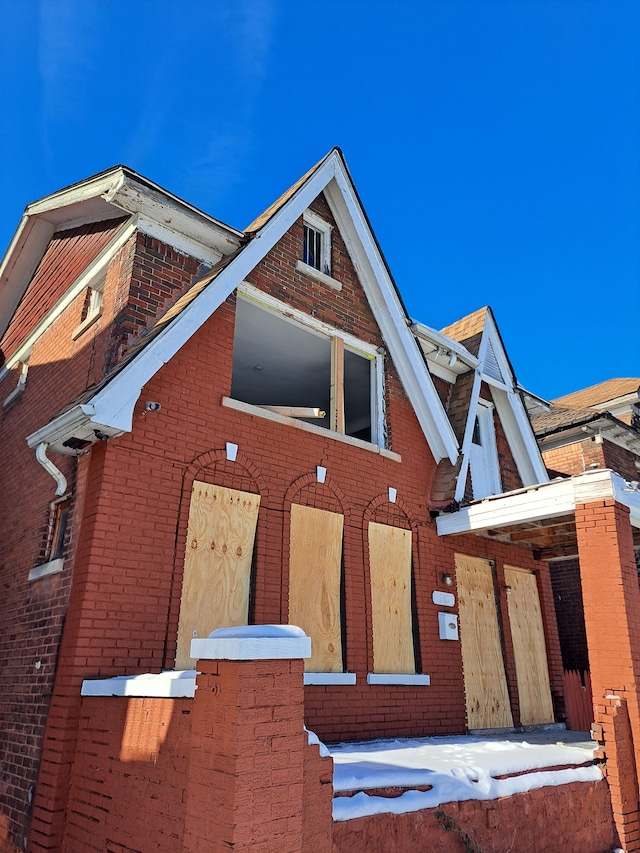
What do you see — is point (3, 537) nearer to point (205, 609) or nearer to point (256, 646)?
point (205, 609)

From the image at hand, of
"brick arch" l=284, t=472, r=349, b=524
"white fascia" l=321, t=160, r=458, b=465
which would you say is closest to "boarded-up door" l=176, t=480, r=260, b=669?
"brick arch" l=284, t=472, r=349, b=524

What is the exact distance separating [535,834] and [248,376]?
347 inches

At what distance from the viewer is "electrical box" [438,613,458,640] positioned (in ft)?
30.8

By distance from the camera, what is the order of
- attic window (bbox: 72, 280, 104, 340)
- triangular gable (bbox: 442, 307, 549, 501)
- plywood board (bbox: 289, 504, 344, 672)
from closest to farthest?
plywood board (bbox: 289, 504, 344, 672)
attic window (bbox: 72, 280, 104, 340)
triangular gable (bbox: 442, 307, 549, 501)

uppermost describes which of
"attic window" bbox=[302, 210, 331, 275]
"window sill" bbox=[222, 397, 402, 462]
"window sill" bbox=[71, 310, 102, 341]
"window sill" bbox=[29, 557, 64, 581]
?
"attic window" bbox=[302, 210, 331, 275]

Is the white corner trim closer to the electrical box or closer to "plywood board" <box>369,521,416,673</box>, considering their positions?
"plywood board" <box>369,521,416,673</box>

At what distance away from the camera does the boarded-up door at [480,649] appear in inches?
378

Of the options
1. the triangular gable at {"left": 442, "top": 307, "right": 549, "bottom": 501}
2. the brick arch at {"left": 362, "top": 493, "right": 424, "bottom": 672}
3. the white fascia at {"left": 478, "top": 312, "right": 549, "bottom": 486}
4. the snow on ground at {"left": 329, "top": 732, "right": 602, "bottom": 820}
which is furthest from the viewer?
the white fascia at {"left": 478, "top": 312, "right": 549, "bottom": 486}

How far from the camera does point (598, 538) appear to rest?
7609 mm

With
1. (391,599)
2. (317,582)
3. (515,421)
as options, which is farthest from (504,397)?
(317,582)

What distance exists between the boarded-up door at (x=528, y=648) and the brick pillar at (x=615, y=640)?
11.8 feet

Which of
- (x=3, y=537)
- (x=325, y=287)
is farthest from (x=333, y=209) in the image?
(x=3, y=537)

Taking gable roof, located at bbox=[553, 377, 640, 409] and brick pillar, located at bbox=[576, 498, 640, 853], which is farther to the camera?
gable roof, located at bbox=[553, 377, 640, 409]

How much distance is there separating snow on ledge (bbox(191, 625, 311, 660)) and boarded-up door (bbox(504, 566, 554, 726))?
8.10m
